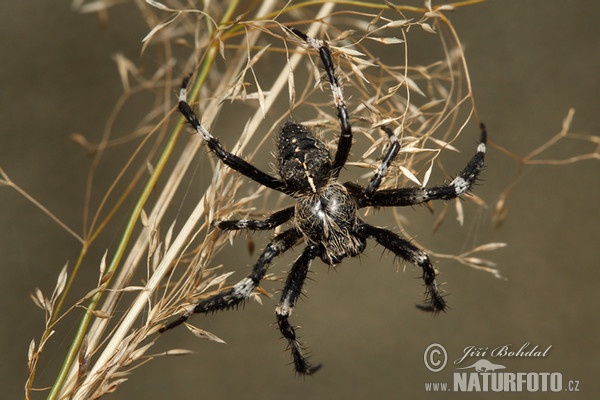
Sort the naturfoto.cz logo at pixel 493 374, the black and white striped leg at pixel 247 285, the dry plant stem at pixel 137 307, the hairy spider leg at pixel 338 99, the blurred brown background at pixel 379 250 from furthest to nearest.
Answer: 1. the blurred brown background at pixel 379 250
2. the naturfoto.cz logo at pixel 493 374
3. the black and white striped leg at pixel 247 285
4. the hairy spider leg at pixel 338 99
5. the dry plant stem at pixel 137 307

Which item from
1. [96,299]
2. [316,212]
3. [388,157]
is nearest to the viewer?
[96,299]

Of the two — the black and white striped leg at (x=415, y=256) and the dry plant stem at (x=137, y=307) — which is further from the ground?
the black and white striped leg at (x=415, y=256)

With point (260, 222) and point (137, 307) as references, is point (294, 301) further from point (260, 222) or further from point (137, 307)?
point (137, 307)

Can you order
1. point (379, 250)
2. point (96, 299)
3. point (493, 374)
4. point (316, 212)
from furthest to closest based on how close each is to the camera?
point (379, 250)
point (493, 374)
point (316, 212)
point (96, 299)

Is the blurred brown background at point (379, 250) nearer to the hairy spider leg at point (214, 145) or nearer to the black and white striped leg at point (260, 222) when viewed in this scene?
the black and white striped leg at point (260, 222)

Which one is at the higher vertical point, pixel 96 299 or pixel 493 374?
pixel 493 374

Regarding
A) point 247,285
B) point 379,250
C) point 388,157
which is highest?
point 379,250

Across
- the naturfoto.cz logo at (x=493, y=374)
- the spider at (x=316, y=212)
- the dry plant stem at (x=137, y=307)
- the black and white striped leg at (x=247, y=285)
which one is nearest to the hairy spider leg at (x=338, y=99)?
the spider at (x=316, y=212)

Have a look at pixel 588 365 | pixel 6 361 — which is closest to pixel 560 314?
pixel 588 365

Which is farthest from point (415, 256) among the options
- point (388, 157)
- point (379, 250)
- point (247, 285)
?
point (379, 250)
